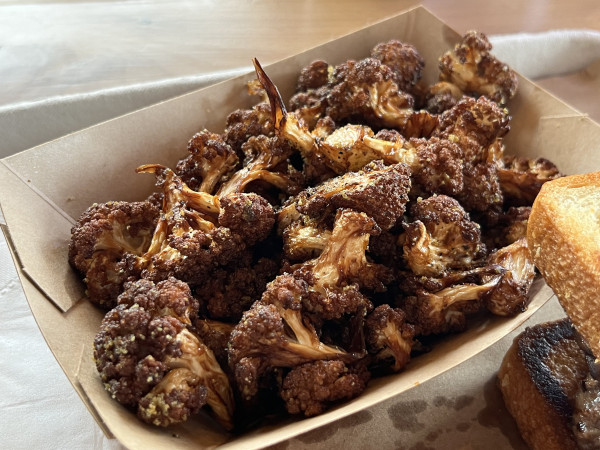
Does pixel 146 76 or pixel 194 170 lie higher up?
pixel 194 170

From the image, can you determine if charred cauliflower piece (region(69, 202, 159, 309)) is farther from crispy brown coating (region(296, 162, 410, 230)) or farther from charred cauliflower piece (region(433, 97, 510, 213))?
charred cauliflower piece (region(433, 97, 510, 213))

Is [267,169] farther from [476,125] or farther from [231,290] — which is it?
[476,125]

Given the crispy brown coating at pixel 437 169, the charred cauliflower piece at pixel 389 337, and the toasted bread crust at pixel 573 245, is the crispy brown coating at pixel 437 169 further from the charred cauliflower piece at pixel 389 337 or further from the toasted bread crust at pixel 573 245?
the charred cauliflower piece at pixel 389 337

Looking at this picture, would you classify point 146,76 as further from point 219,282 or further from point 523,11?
point 523,11

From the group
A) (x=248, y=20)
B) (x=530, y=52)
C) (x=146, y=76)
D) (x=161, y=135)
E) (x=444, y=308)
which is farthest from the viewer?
(x=248, y=20)

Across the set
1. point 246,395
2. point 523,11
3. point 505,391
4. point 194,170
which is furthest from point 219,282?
point 523,11

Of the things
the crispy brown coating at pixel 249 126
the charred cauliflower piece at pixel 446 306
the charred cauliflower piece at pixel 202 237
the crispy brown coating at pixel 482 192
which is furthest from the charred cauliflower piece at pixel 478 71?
the charred cauliflower piece at pixel 202 237

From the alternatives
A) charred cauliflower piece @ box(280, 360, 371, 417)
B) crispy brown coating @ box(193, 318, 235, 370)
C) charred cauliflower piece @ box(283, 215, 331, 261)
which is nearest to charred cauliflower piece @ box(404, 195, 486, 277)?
charred cauliflower piece @ box(283, 215, 331, 261)
